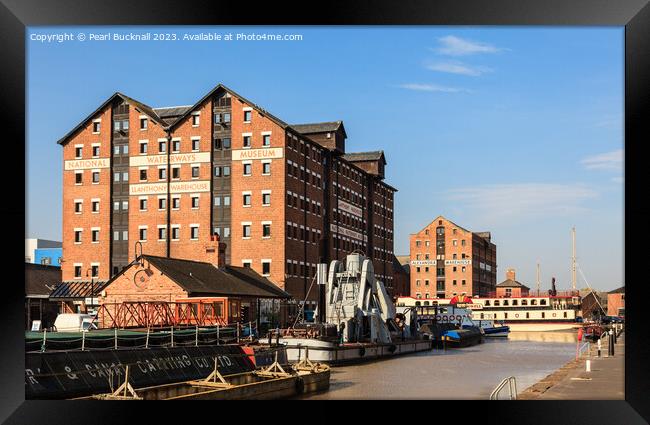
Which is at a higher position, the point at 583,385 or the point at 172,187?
the point at 172,187

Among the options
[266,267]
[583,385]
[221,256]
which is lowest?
[583,385]

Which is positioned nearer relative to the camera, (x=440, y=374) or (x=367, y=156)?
(x=440, y=374)

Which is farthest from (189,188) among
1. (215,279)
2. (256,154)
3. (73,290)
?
(215,279)

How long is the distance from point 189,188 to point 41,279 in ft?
43.3

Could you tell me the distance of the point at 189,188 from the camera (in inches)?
2643

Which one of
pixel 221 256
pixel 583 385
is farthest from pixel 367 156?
pixel 583 385

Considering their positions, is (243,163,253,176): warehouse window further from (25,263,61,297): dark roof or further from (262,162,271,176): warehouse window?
(25,263,61,297): dark roof

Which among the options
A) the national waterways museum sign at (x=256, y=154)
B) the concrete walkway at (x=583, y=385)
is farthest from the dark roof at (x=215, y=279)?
the concrete walkway at (x=583, y=385)
